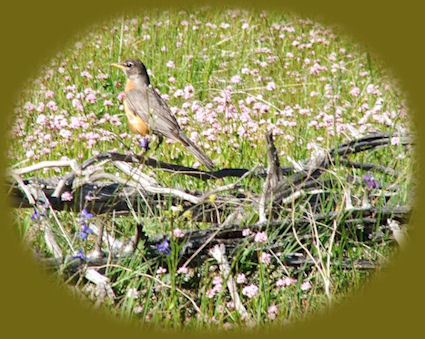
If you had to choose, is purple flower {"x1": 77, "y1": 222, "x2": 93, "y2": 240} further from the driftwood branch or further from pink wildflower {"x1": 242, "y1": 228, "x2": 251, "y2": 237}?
pink wildflower {"x1": 242, "y1": 228, "x2": 251, "y2": 237}

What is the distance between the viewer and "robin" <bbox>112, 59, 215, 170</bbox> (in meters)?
6.39

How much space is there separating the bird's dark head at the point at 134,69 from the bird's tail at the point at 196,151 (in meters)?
1.51

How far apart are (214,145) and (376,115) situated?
1.62 metres

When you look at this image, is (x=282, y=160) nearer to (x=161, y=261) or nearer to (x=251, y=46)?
(x=161, y=261)

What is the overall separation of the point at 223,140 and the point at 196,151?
558 millimetres

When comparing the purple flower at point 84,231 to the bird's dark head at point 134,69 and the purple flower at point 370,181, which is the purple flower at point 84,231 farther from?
the bird's dark head at point 134,69

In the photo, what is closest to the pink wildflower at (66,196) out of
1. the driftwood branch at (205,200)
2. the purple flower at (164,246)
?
the driftwood branch at (205,200)

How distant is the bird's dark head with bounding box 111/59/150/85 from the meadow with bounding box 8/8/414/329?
194 millimetres

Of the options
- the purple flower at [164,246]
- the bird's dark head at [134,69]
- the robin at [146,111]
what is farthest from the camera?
the bird's dark head at [134,69]

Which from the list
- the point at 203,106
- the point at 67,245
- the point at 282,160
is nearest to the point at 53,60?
the point at 203,106

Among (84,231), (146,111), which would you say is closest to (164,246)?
(84,231)

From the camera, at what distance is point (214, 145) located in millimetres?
6598

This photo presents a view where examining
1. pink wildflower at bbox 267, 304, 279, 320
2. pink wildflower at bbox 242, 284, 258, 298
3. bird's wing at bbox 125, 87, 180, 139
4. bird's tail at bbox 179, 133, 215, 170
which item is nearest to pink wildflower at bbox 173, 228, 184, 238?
pink wildflower at bbox 242, 284, 258, 298

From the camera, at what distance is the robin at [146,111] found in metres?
6.39
